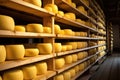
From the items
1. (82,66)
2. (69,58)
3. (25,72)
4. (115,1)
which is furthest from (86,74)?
(115,1)

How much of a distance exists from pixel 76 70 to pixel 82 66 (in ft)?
1.41

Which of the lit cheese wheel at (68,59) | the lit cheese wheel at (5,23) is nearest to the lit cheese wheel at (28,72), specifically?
the lit cheese wheel at (5,23)

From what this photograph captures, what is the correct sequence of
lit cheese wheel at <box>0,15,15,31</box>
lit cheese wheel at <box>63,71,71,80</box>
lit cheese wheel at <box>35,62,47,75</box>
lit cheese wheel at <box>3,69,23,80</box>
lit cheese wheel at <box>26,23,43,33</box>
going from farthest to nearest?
lit cheese wheel at <box>63,71,71,80</box>, lit cheese wheel at <box>35,62,47,75</box>, lit cheese wheel at <box>26,23,43,33</box>, lit cheese wheel at <box>3,69,23,80</box>, lit cheese wheel at <box>0,15,15,31</box>

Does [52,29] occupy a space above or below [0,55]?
above

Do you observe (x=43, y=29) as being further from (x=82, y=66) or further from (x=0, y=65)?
(x=82, y=66)

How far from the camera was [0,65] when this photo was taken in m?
1.44

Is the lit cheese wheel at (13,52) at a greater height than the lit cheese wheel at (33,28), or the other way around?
the lit cheese wheel at (33,28)

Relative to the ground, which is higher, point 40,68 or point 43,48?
point 43,48

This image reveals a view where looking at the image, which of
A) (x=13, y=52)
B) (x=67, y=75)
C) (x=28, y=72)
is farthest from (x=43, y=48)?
(x=67, y=75)

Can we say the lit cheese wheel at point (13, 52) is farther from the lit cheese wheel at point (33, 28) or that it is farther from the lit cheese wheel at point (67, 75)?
the lit cheese wheel at point (67, 75)

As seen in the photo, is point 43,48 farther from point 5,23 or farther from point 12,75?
point 5,23

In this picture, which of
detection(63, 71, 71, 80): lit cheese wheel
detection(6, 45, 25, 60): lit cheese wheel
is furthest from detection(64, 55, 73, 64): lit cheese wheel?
detection(6, 45, 25, 60): lit cheese wheel

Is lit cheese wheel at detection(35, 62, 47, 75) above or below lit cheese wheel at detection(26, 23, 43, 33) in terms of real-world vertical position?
below

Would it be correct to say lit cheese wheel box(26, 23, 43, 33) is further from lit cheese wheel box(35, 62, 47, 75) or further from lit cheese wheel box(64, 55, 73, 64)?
lit cheese wheel box(64, 55, 73, 64)
